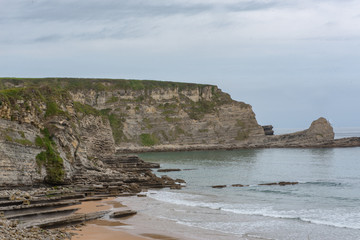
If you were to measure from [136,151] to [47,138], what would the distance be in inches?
3019

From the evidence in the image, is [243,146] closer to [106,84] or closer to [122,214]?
[106,84]

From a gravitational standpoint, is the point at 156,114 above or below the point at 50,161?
above

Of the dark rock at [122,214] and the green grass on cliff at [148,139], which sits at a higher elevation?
the green grass on cliff at [148,139]

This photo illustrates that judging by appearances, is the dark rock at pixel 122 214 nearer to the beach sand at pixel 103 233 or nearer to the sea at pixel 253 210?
the sea at pixel 253 210

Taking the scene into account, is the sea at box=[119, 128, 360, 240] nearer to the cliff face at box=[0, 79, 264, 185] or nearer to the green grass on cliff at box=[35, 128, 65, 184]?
the green grass on cliff at box=[35, 128, 65, 184]

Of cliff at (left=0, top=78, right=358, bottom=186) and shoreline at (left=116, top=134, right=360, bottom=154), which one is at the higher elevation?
cliff at (left=0, top=78, right=358, bottom=186)

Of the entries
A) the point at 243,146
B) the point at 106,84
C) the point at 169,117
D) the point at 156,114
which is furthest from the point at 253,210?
the point at 106,84

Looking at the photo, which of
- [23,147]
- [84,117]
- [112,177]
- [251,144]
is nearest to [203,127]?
[251,144]

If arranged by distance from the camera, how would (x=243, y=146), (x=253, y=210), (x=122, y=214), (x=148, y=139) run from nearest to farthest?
(x=122, y=214), (x=253, y=210), (x=243, y=146), (x=148, y=139)

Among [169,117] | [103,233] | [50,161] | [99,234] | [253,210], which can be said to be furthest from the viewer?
[169,117]

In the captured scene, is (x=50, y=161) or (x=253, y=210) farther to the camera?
(x=50, y=161)

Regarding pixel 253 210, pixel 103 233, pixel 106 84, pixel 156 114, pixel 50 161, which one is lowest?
pixel 253 210

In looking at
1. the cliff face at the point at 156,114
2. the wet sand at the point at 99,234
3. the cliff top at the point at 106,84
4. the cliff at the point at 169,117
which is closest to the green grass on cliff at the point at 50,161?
the wet sand at the point at 99,234

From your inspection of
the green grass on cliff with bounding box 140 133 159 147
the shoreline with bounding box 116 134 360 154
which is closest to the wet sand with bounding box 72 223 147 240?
the shoreline with bounding box 116 134 360 154
